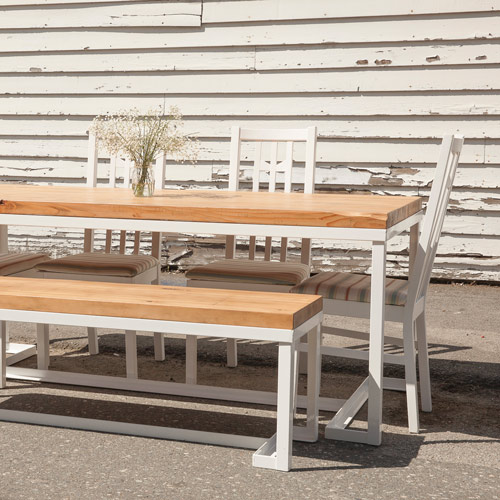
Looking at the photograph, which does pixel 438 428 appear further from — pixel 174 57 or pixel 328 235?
pixel 174 57

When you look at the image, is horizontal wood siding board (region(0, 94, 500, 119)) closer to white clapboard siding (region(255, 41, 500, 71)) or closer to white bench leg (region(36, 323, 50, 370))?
white clapboard siding (region(255, 41, 500, 71))

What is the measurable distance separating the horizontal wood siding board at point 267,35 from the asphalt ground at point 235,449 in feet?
8.30

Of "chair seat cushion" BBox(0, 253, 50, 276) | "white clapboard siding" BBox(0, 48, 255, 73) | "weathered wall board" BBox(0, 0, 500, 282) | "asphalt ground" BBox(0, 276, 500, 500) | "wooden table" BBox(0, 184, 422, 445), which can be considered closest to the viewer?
"asphalt ground" BBox(0, 276, 500, 500)

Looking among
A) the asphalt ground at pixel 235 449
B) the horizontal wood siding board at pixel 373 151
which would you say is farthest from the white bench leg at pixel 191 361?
the horizontal wood siding board at pixel 373 151

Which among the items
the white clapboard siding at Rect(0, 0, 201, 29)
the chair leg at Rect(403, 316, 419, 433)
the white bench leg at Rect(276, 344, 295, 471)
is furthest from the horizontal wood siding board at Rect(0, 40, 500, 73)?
the white bench leg at Rect(276, 344, 295, 471)

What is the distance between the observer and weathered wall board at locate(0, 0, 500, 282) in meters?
5.68

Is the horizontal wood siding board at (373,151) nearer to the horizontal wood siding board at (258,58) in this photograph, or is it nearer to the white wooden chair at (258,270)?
the horizontal wood siding board at (258,58)

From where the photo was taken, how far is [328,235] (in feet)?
8.84

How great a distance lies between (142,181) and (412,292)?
115 cm

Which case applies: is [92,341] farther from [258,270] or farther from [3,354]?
[258,270]

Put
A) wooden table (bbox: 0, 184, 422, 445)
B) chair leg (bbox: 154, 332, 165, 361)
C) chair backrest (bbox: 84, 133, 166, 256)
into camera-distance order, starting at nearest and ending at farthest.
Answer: wooden table (bbox: 0, 184, 422, 445) → chair leg (bbox: 154, 332, 165, 361) → chair backrest (bbox: 84, 133, 166, 256)

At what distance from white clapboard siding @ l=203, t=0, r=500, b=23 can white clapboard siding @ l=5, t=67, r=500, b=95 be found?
0.37 metres

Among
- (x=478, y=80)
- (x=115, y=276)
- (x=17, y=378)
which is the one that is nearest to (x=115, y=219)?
(x=115, y=276)

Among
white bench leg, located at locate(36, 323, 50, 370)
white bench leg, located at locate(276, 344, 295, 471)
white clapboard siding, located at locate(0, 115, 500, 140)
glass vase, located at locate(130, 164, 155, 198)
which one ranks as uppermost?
white clapboard siding, located at locate(0, 115, 500, 140)
